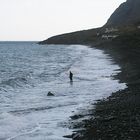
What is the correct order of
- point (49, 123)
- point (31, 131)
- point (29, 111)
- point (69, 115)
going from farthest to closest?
point (29, 111)
point (69, 115)
point (49, 123)
point (31, 131)

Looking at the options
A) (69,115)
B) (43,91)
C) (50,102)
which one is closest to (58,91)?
(43,91)

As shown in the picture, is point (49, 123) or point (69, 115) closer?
point (49, 123)

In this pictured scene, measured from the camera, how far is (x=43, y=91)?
36625 millimetres

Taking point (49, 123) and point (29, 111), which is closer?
point (49, 123)

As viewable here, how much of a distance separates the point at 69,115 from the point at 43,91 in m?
13.3

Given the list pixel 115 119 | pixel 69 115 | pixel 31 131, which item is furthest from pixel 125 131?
pixel 69 115

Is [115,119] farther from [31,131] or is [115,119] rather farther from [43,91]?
[43,91]

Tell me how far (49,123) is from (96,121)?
253 cm

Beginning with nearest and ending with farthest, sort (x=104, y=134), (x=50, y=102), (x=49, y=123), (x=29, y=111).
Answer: (x=104, y=134), (x=49, y=123), (x=29, y=111), (x=50, y=102)

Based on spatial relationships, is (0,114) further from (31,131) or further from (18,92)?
(18,92)

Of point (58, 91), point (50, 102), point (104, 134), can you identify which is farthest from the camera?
point (58, 91)

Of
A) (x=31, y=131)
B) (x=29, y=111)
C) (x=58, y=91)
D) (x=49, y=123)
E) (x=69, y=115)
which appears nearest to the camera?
(x=31, y=131)

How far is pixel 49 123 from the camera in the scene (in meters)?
21.6

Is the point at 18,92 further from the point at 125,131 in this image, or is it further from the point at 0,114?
the point at 125,131
